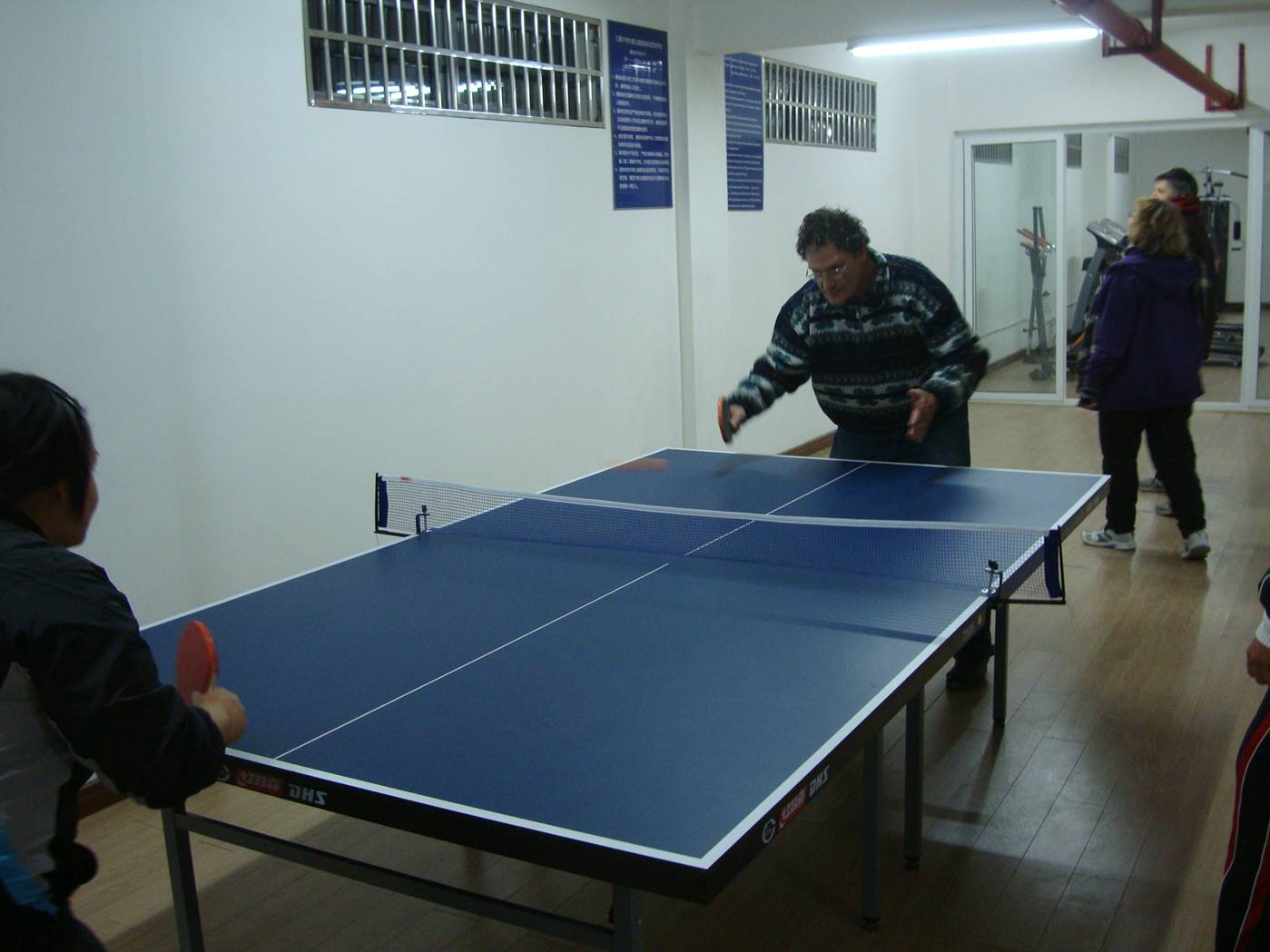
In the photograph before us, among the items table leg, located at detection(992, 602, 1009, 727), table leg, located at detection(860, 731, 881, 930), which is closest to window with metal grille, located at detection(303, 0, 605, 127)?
table leg, located at detection(992, 602, 1009, 727)

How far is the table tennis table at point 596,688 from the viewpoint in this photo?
1692 mm

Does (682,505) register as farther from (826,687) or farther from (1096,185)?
(1096,185)

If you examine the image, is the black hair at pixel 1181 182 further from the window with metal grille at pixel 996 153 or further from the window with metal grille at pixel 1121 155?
the window with metal grille at pixel 1121 155

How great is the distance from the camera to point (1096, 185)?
1133 cm

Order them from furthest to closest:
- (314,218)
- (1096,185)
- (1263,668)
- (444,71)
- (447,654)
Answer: (1096,185), (444,71), (314,218), (447,654), (1263,668)

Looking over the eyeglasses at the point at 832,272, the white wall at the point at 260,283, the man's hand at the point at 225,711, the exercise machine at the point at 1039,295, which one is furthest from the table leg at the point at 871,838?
the exercise machine at the point at 1039,295

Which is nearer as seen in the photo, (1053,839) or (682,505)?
(1053,839)

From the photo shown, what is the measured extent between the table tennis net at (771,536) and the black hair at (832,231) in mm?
954

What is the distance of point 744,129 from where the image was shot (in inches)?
277

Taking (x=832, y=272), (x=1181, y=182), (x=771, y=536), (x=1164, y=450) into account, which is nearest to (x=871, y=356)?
(x=832, y=272)

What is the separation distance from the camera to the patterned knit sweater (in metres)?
3.71

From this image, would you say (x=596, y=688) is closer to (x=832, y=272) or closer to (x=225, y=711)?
(x=225, y=711)

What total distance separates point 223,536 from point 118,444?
493 mm

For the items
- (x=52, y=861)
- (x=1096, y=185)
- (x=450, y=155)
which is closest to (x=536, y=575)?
(x=52, y=861)
